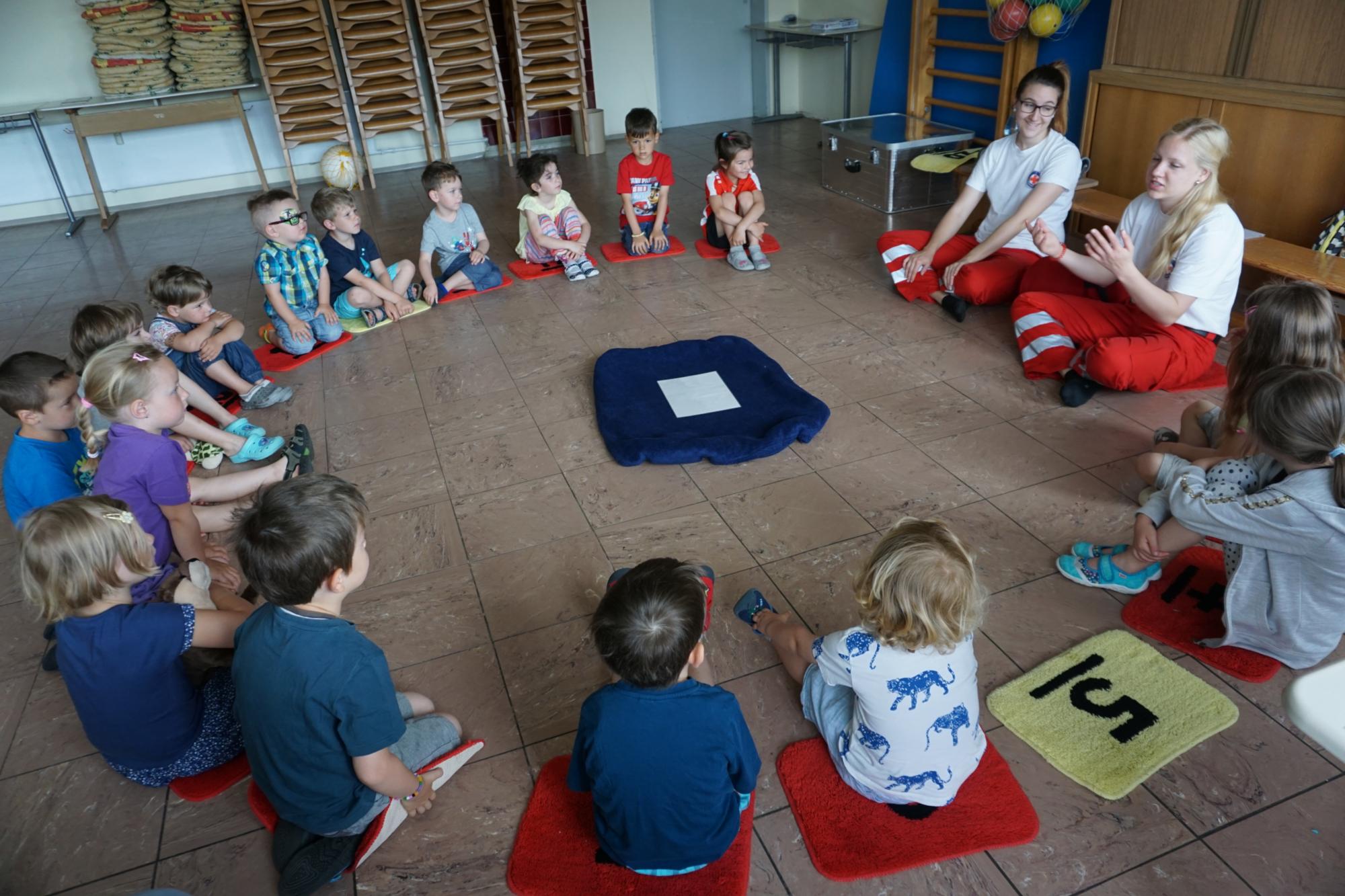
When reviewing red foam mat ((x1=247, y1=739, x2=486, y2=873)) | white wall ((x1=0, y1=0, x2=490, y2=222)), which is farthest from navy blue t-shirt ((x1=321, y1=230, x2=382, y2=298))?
white wall ((x1=0, y1=0, x2=490, y2=222))

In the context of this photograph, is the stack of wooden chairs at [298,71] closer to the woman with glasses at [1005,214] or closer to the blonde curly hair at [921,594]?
the woman with glasses at [1005,214]

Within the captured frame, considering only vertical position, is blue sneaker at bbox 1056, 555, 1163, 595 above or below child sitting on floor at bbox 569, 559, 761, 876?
below

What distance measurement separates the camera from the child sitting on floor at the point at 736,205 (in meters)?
4.10

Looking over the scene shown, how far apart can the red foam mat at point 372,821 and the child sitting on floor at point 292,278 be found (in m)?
2.22

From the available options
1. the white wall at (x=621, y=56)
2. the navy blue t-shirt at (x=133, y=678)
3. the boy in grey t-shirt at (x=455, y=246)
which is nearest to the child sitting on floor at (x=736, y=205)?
the boy in grey t-shirt at (x=455, y=246)

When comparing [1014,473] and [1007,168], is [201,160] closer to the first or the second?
[1007,168]

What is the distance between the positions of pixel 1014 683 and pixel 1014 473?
0.84m

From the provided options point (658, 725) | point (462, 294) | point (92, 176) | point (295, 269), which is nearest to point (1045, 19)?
point (462, 294)

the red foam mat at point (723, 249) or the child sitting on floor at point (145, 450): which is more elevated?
the child sitting on floor at point (145, 450)

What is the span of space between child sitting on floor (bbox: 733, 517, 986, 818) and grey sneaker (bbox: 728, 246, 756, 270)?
278 cm

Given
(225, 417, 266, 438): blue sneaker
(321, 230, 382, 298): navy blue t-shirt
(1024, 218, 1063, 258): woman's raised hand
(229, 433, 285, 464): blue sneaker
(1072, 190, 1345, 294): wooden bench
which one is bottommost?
(229, 433, 285, 464): blue sneaker

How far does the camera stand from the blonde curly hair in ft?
4.40

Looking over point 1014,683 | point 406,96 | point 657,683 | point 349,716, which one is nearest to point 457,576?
point 349,716

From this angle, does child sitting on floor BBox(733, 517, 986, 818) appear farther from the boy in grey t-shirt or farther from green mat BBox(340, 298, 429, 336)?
the boy in grey t-shirt
